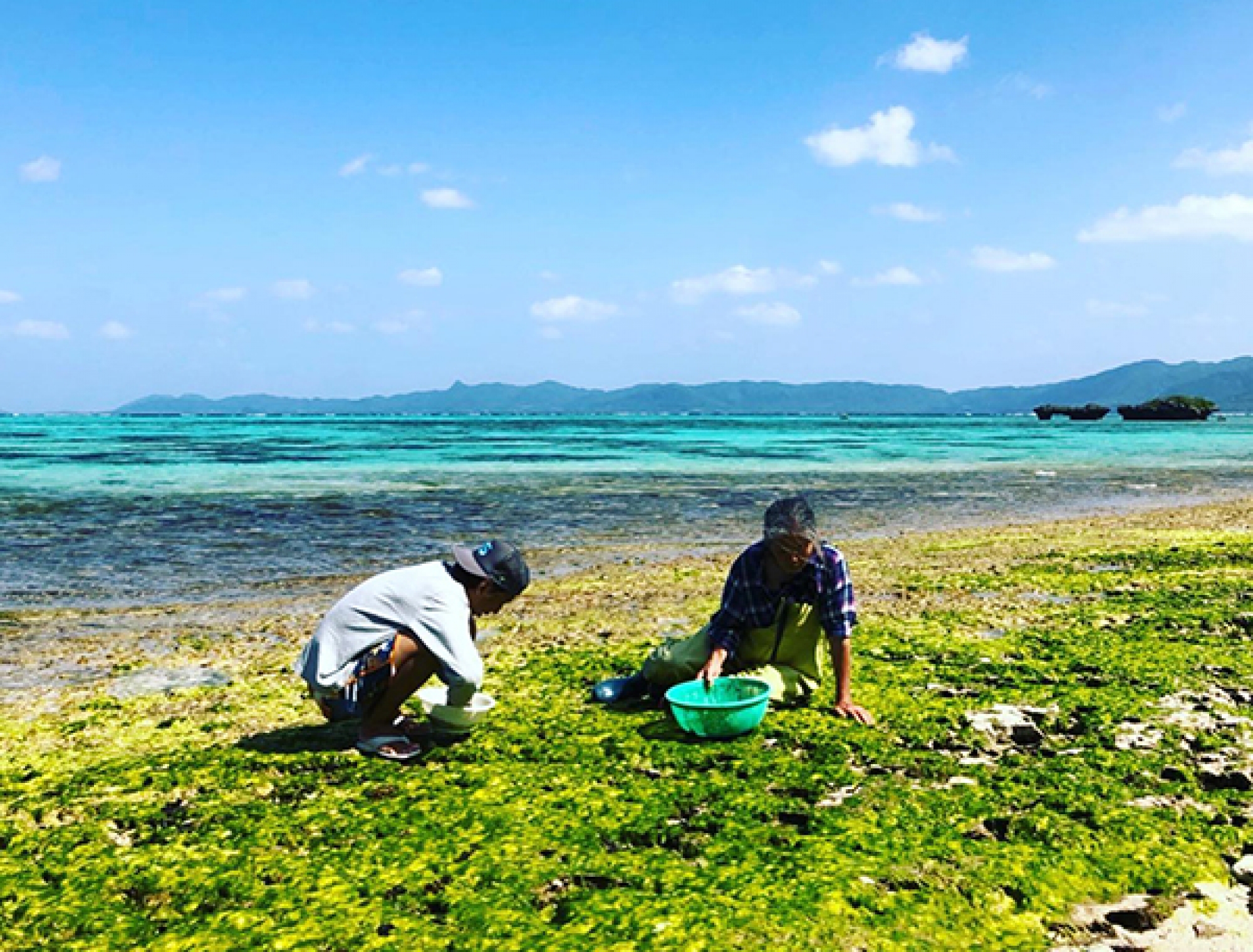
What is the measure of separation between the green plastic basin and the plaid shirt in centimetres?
42

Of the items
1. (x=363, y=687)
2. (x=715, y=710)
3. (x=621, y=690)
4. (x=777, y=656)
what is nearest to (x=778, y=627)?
(x=777, y=656)

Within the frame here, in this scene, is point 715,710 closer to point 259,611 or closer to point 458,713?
point 458,713

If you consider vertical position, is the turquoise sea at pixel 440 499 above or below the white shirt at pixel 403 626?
below

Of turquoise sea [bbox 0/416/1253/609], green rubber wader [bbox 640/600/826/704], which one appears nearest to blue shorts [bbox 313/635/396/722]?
green rubber wader [bbox 640/600/826/704]

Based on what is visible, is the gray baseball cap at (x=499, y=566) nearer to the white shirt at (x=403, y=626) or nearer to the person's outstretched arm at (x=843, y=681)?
the white shirt at (x=403, y=626)

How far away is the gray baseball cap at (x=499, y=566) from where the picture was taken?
5.54 m

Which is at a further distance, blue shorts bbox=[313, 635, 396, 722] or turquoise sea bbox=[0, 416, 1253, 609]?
turquoise sea bbox=[0, 416, 1253, 609]

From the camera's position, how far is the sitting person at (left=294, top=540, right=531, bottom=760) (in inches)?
218

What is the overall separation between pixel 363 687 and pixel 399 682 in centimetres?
29

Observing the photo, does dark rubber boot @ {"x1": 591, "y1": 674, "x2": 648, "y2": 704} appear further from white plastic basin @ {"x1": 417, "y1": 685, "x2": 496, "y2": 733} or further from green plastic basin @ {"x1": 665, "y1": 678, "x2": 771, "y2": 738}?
white plastic basin @ {"x1": 417, "y1": 685, "x2": 496, "y2": 733}

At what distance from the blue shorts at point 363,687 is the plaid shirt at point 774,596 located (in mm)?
2300

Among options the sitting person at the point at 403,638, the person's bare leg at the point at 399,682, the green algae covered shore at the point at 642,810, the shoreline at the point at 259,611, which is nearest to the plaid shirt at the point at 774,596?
the green algae covered shore at the point at 642,810

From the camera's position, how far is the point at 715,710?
5.97 m

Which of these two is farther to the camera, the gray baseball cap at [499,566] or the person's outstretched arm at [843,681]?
the person's outstretched arm at [843,681]
